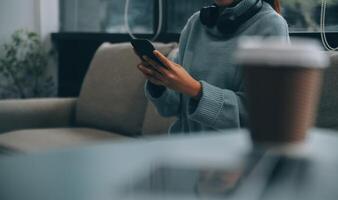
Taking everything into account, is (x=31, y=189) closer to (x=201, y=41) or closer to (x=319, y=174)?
(x=319, y=174)

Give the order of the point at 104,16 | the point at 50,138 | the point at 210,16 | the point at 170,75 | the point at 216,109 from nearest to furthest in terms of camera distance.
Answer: the point at 170,75 < the point at 216,109 < the point at 210,16 < the point at 50,138 < the point at 104,16

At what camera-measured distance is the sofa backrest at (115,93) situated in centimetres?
247

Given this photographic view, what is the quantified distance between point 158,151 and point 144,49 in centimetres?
68

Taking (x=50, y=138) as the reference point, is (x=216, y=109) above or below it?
above

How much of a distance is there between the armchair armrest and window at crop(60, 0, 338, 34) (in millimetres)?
757

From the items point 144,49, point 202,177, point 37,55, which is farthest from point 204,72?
point 37,55

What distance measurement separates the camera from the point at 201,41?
1651mm

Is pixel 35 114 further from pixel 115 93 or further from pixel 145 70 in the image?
pixel 145 70

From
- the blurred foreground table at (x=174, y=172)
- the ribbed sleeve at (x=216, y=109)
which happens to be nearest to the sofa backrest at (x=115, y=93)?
A: the ribbed sleeve at (x=216, y=109)

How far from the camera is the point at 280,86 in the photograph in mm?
579

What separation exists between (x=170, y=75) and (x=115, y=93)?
4.58 feet

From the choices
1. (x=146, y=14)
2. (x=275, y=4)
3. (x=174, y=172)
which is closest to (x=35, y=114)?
(x=146, y=14)

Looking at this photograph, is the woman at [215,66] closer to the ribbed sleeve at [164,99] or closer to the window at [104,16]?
the ribbed sleeve at [164,99]

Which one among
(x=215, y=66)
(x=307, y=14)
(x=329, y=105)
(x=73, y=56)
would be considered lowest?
(x=73, y=56)
